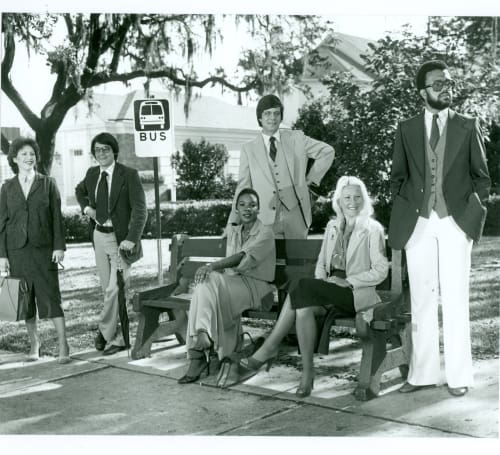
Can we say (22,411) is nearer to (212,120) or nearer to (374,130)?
(374,130)

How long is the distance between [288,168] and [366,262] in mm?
1161

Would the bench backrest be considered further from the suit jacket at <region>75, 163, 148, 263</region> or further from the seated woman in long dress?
the suit jacket at <region>75, 163, 148, 263</region>

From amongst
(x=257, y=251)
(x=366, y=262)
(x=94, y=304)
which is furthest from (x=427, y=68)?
(x=94, y=304)

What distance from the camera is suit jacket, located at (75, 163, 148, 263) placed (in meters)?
5.83

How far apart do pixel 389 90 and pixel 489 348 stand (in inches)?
96.0

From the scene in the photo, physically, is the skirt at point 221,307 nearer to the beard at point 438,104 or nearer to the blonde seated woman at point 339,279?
the blonde seated woman at point 339,279

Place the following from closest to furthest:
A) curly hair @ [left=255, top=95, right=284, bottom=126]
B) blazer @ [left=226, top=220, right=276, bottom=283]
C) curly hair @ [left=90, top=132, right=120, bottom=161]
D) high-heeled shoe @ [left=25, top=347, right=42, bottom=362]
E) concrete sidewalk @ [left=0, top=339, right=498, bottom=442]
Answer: concrete sidewalk @ [left=0, top=339, right=498, bottom=442], blazer @ [left=226, top=220, right=276, bottom=283], curly hair @ [left=255, top=95, right=284, bottom=126], high-heeled shoe @ [left=25, top=347, right=42, bottom=362], curly hair @ [left=90, top=132, right=120, bottom=161]

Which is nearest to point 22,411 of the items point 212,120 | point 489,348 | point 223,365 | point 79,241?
point 223,365

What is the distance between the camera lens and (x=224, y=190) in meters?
11.9

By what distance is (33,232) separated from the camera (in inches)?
217

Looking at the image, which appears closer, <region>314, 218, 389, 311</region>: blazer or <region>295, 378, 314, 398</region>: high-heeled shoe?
<region>295, 378, 314, 398</region>: high-heeled shoe

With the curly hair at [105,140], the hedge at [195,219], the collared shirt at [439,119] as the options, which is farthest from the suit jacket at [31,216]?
the hedge at [195,219]

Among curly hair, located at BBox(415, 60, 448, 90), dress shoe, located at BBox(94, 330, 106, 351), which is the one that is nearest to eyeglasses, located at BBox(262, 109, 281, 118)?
curly hair, located at BBox(415, 60, 448, 90)

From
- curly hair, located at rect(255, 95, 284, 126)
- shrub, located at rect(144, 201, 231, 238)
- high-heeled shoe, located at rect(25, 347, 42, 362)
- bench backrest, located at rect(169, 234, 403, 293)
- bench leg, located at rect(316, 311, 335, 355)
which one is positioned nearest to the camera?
bench leg, located at rect(316, 311, 335, 355)
